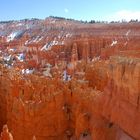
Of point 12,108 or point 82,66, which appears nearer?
point 12,108

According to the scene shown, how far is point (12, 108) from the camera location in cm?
2059

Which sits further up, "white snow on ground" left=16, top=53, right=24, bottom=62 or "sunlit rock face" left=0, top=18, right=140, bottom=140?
"sunlit rock face" left=0, top=18, right=140, bottom=140

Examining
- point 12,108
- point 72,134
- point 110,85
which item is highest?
point 110,85

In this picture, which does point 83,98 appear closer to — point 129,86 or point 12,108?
point 12,108

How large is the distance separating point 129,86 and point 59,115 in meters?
7.12

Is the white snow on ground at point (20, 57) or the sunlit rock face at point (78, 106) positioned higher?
the sunlit rock face at point (78, 106)

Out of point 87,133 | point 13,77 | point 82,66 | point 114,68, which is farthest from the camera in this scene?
point 82,66

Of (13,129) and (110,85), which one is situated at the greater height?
(110,85)

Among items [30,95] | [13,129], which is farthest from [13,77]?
[13,129]

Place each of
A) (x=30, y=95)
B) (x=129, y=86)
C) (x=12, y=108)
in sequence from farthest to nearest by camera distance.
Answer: (x=30, y=95) → (x=12, y=108) → (x=129, y=86)

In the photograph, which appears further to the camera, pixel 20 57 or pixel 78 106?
pixel 20 57

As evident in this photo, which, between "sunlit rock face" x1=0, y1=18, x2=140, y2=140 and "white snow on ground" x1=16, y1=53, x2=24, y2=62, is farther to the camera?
"white snow on ground" x1=16, y1=53, x2=24, y2=62

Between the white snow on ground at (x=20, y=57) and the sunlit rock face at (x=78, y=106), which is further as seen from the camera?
the white snow on ground at (x=20, y=57)

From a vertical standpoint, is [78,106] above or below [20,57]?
above
